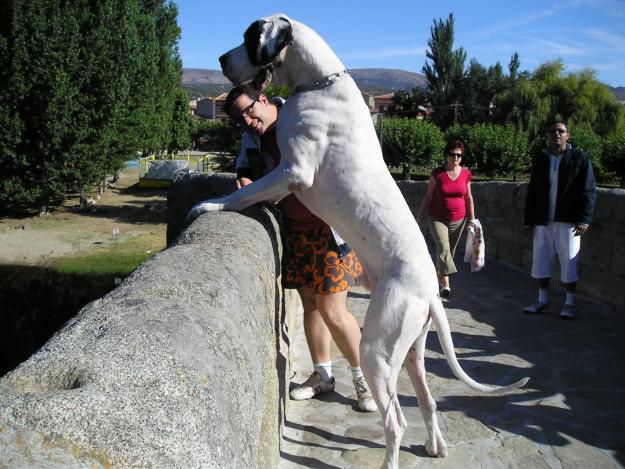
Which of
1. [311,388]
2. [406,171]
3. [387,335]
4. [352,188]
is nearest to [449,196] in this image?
[311,388]

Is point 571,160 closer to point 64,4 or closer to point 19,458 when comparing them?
point 19,458

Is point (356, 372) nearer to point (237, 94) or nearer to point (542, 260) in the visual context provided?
point (237, 94)

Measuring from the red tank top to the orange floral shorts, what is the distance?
11.3ft

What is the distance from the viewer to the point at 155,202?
74.3ft

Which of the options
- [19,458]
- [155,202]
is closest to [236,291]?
[19,458]

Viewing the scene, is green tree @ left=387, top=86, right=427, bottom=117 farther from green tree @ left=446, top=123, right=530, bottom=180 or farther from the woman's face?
the woman's face

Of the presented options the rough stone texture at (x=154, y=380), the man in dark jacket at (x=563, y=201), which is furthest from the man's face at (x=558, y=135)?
the rough stone texture at (x=154, y=380)

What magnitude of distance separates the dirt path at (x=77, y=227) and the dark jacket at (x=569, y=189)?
10333 millimetres

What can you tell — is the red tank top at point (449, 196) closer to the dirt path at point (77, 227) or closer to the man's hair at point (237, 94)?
the man's hair at point (237, 94)

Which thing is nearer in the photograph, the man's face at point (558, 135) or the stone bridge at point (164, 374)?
the stone bridge at point (164, 374)

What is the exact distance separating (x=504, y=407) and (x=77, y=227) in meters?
16.1

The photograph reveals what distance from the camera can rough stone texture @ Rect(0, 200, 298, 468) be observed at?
0.98 metres

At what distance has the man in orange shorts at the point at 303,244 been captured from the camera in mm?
3305

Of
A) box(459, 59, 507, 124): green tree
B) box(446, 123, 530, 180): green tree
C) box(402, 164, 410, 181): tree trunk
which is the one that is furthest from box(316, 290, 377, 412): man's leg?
box(459, 59, 507, 124): green tree
